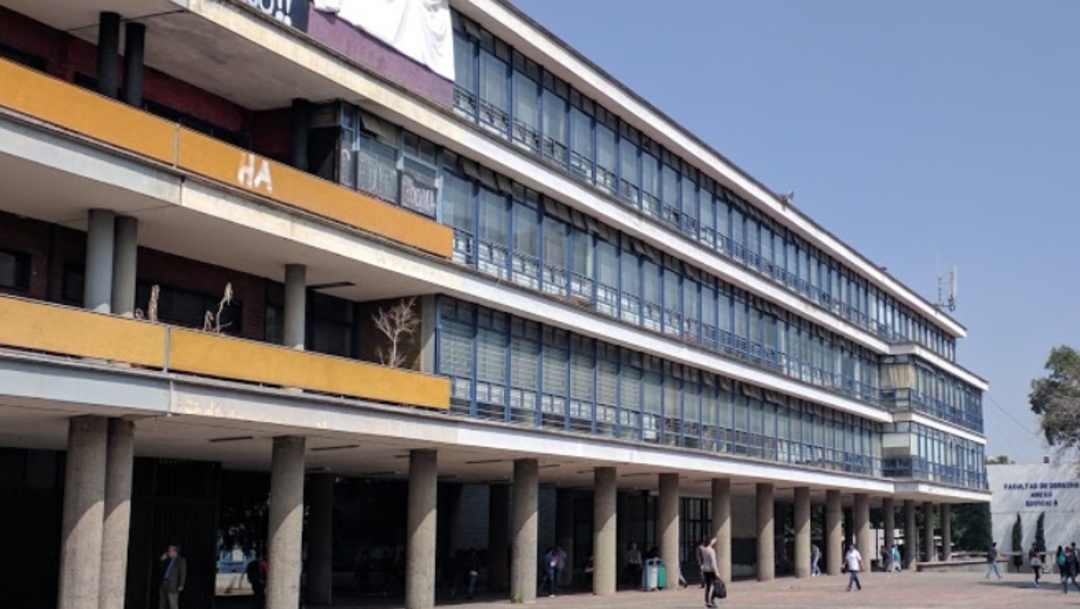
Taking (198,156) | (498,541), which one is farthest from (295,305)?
(498,541)

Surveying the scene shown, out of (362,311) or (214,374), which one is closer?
(214,374)

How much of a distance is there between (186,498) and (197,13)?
12639 mm

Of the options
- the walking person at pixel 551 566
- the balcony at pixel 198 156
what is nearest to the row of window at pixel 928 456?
the walking person at pixel 551 566

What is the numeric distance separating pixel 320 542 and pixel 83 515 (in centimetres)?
1531

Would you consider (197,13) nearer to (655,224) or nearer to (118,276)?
(118,276)

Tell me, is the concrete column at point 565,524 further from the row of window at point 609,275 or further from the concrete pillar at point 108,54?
the concrete pillar at point 108,54

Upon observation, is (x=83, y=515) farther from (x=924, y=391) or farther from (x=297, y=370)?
→ (x=924, y=391)

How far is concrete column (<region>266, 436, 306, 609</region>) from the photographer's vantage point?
1058 inches

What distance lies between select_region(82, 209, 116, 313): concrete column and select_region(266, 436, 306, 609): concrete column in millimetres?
5677

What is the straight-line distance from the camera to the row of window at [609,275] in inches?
1297

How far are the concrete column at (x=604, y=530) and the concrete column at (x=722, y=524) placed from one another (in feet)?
30.7

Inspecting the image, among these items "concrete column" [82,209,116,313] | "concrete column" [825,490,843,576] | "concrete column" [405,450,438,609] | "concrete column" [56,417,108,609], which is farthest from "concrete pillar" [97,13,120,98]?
"concrete column" [825,490,843,576]

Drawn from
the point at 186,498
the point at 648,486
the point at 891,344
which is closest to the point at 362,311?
the point at 186,498

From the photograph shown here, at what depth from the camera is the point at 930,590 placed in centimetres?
4641
